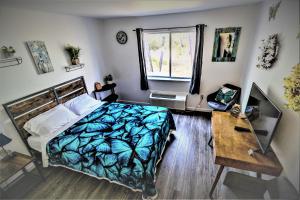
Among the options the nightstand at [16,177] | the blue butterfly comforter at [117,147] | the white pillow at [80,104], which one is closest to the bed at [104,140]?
the blue butterfly comforter at [117,147]

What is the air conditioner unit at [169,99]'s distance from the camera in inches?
142

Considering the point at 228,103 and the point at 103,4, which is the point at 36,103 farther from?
the point at 228,103

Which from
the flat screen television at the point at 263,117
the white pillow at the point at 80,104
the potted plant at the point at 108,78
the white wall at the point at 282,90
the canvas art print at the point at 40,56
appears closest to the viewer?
the white wall at the point at 282,90

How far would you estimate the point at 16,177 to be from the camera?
210 cm

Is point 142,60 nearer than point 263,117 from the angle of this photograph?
No

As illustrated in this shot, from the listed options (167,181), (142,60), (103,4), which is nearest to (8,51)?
(103,4)

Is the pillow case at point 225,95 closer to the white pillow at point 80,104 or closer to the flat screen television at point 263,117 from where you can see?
the flat screen television at point 263,117

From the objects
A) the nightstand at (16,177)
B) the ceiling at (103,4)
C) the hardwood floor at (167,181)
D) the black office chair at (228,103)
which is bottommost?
the hardwood floor at (167,181)

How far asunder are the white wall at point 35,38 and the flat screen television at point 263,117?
122 inches

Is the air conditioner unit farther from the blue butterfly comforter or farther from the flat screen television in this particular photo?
the flat screen television

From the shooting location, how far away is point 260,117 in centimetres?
149

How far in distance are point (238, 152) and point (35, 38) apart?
326cm

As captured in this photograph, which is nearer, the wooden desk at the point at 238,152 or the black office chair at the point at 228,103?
the wooden desk at the point at 238,152

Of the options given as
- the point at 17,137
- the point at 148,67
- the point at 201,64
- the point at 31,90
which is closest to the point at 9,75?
the point at 31,90
